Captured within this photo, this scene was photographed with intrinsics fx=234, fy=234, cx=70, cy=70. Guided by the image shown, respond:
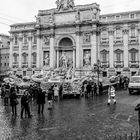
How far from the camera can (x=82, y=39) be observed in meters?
49.6

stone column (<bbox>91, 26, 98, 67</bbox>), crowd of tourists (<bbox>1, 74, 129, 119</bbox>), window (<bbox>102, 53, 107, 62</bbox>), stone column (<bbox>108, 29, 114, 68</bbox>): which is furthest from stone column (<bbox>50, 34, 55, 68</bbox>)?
crowd of tourists (<bbox>1, 74, 129, 119</bbox>)

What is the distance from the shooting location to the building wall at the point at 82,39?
46.1m

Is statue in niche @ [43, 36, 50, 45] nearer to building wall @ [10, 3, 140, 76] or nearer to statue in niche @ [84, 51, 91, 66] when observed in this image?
building wall @ [10, 3, 140, 76]

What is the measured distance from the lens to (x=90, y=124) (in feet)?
42.9

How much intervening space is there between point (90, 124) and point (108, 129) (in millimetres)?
1386

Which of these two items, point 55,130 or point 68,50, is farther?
point 68,50

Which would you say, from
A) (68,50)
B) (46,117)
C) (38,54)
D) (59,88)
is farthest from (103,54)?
(46,117)

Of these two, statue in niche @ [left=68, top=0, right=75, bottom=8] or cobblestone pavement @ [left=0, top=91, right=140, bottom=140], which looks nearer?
cobblestone pavement @ [left=0, top=91, right=140, bottom=140]

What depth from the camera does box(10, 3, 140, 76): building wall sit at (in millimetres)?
46094

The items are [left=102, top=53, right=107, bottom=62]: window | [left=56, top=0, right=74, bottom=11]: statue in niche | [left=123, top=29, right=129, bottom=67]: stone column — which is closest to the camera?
[left=123, top=29, right=129, bottom=67]: stone column

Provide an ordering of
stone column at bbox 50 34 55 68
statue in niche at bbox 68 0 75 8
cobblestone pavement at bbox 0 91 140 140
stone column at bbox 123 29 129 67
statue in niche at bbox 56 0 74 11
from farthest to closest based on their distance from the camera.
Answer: stone column at bbox 50 34 55 68
statue in niche at bbox 56 0 74 11
statue in niche at bbox 68 0 75 8
stone column at bbox 123 29 129 67
cobblestone pavement at bbox 0 91 140 140

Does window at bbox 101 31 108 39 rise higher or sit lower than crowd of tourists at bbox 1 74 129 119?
higher

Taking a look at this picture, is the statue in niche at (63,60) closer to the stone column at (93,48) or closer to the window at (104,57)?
the stone column at (93,48)

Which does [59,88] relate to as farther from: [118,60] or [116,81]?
[118,60]
